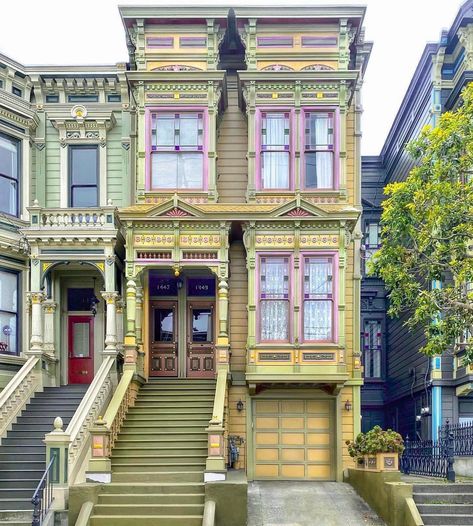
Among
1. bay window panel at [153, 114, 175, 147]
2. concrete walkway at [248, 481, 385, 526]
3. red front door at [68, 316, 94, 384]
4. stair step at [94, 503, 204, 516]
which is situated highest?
bay window panel at [153, 114, 175, 147]

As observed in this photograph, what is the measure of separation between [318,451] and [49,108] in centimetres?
1181

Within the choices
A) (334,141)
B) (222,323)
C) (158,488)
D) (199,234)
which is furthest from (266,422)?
(334,141)

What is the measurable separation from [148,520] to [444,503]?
570 cm

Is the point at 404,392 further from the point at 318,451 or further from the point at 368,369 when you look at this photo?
the point at 318,451

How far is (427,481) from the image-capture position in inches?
655

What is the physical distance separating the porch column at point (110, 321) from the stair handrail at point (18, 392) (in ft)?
5.79

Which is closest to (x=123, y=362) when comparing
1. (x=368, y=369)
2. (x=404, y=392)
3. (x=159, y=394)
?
(x=159, y=394)

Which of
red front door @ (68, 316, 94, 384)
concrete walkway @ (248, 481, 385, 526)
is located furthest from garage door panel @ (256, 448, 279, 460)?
red front door @ (68, 316, 94, 384)

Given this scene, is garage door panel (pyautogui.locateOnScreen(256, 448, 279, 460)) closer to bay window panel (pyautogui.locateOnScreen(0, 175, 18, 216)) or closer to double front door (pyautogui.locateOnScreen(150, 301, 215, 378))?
double front door (pyautogui.locateOnScreen(150, 301, 215, 378))

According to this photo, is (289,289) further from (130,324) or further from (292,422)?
(130,324)

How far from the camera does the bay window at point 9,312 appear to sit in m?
20.8

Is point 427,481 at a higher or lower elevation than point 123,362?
lower

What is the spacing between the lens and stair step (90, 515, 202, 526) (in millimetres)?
14578

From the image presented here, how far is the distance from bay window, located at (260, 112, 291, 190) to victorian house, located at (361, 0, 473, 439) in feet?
16.3
